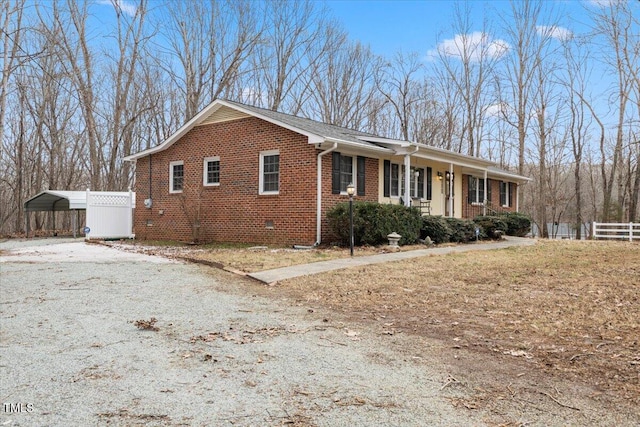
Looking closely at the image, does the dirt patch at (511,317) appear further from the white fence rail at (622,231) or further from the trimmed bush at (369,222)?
the white fence rail at (622,231)

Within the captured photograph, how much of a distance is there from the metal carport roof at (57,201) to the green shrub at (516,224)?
17254 millimetres

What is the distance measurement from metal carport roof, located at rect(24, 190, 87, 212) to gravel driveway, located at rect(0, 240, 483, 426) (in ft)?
45.2

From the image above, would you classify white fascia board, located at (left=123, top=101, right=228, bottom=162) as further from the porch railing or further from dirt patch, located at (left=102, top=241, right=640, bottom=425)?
the porch railing

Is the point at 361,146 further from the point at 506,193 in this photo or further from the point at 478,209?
the point at 506,193

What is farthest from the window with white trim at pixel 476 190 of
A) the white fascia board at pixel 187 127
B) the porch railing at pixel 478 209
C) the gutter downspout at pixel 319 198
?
the white fascia board at pixel 187 127

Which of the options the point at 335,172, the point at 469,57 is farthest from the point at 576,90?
the point at 335,172

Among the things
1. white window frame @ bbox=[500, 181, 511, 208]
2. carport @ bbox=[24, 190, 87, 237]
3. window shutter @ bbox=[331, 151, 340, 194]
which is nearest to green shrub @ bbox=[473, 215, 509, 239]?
window shutter @ bbox=[331, 151, 340, 194]

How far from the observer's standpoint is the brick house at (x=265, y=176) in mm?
13587

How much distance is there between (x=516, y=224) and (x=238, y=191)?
1199 centimetres

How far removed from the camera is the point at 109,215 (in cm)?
1894

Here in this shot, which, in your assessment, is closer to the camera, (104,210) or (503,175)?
(104,210)

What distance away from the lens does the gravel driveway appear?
287 centimetres

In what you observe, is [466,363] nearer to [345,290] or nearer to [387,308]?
[387,308]

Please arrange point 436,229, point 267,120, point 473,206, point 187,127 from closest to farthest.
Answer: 1. point 267,120
2. point 436,229
3. point 187,127
4. point 473,206
